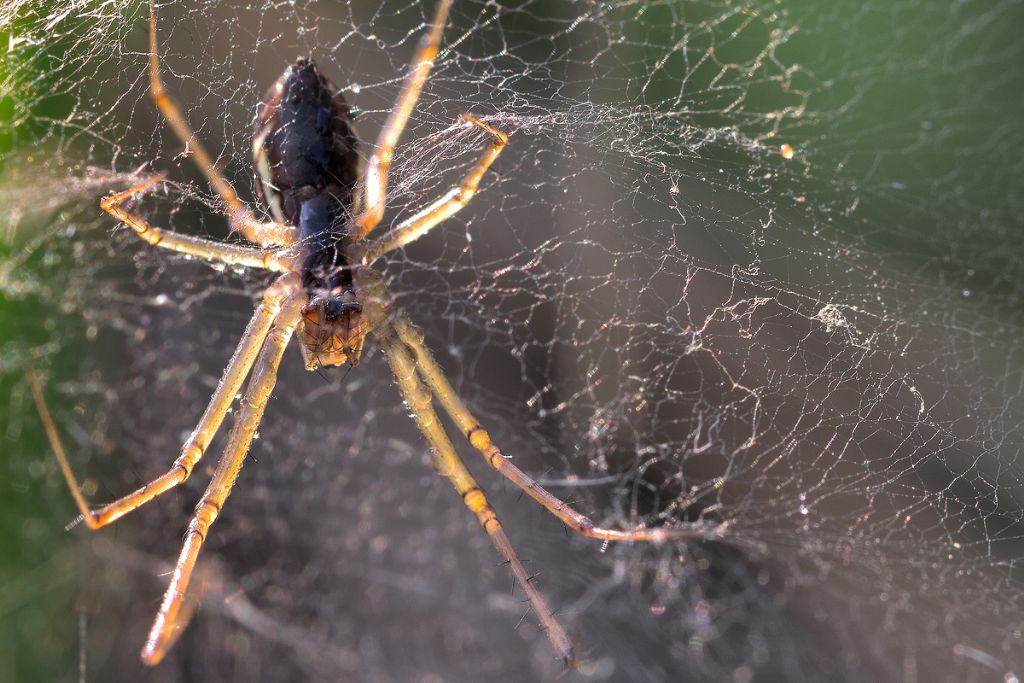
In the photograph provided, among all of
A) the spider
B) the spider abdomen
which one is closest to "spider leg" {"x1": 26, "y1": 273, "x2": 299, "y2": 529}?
the spider

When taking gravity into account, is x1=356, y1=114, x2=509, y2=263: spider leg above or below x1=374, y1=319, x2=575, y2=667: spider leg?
above

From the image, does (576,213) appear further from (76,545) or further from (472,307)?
(76,545)

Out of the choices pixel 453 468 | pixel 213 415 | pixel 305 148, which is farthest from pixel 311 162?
pixel 453 468

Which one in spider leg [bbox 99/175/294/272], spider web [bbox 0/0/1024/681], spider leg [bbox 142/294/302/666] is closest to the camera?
spider leg [bbox 142/294/302/666]

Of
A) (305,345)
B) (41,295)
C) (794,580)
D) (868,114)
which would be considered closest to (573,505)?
(305,345)

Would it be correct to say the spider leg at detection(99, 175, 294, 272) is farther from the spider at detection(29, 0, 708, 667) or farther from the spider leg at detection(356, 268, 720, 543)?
the spider leg at detection(356, 268, 720, 543)

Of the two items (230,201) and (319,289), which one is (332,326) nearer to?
(319,289)
